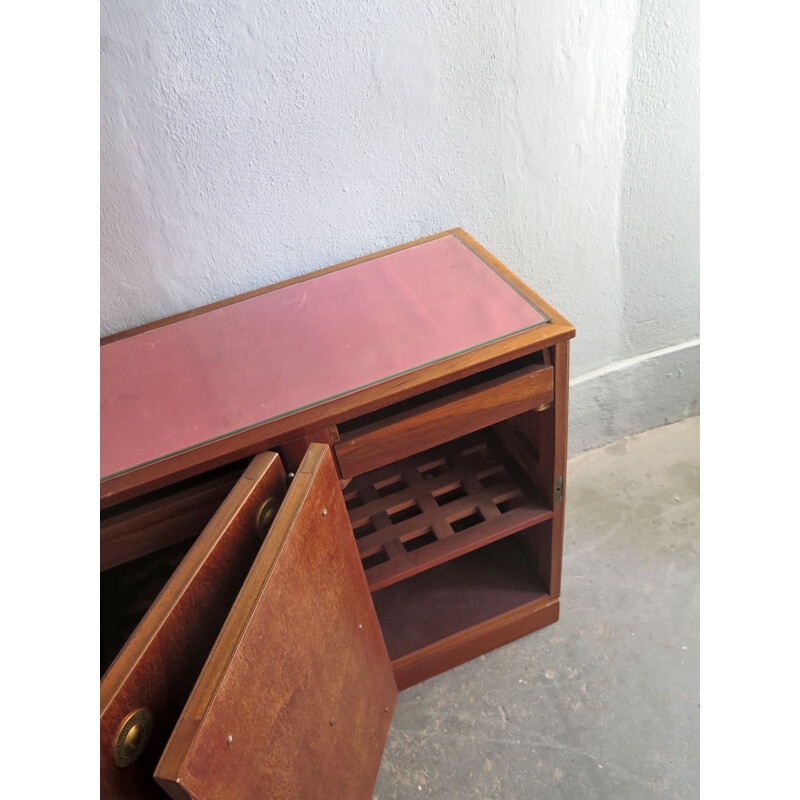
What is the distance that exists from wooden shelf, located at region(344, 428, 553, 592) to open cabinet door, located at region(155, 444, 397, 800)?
0.18 metres

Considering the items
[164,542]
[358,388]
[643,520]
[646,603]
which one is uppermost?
[358,388]

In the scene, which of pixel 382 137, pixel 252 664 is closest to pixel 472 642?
pixel 252 664

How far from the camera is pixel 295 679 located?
0.80 metres

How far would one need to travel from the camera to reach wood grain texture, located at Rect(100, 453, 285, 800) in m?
0.60

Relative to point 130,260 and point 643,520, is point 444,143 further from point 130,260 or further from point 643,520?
point 643,520

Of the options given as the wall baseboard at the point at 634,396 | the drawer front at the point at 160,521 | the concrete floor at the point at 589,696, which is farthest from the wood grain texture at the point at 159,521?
the wall baseboard at the point at 634,396

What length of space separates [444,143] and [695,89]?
554 mm

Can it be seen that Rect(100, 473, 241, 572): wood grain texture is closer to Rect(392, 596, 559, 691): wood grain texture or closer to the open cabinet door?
the open cabinet door

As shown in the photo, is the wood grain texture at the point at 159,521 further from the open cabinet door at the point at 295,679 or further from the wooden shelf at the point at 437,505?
the wooden shelf at the point at 437,505

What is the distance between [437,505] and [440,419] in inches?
13.5

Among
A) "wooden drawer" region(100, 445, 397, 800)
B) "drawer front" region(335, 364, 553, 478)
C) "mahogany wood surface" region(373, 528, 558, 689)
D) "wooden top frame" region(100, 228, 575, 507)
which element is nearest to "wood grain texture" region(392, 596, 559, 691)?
"mahogany wood surface" region(373, 528, 558, 689)

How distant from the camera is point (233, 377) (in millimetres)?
1059

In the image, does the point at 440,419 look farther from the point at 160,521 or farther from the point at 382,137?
the point at 382,137
